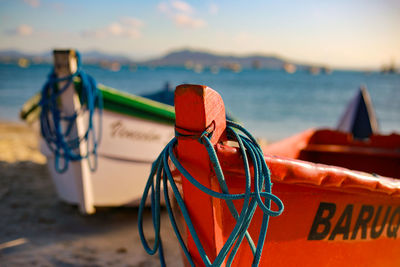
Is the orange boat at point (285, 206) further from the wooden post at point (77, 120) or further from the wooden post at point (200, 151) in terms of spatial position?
the wooden post at point (77, 120)

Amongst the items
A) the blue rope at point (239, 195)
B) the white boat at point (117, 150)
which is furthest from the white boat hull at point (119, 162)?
the blue rope at point (239, 195)

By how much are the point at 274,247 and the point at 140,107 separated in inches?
84.3

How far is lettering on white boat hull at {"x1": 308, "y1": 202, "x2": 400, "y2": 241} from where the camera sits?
1606mm

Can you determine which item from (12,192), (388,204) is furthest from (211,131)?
(12,192)

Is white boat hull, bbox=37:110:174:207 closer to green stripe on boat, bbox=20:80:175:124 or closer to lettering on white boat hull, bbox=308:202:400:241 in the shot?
green stripe on boat, bbox=20:80:175:124

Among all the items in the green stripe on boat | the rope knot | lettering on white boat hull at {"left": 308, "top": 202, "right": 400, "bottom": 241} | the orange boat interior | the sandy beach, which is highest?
the rope knot

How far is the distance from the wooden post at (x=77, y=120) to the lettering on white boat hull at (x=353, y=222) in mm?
2291

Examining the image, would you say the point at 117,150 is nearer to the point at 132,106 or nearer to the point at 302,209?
the point at 132,106

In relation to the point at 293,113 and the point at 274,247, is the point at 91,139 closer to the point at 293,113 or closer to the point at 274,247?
the point at 274,247

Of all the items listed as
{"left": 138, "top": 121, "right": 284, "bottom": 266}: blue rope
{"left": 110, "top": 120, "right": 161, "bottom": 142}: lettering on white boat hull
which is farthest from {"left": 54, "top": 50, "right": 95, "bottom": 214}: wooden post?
{"left": 138, "top": 121, "right": 284, "bottom": 266}: blue rope

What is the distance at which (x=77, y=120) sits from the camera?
301cm

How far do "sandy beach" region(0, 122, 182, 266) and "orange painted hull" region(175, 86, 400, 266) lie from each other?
164cm

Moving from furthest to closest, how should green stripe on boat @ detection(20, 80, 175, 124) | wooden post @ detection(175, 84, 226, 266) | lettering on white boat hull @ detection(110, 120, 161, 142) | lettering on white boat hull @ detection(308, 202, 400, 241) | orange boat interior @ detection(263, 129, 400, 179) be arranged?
orange boat interior @ detection(263, 129, 400, 179) < lettering on white boat hull @ detection(110, 120, 161, 142) < green stripe on boat @ detection(20, 80, 175, 124) < lettering on white boat hull @ detection(308, 202, 400, 241) < wooden post @ detection(175, 84, 226, 266)

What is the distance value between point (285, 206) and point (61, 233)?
2.71 metres
